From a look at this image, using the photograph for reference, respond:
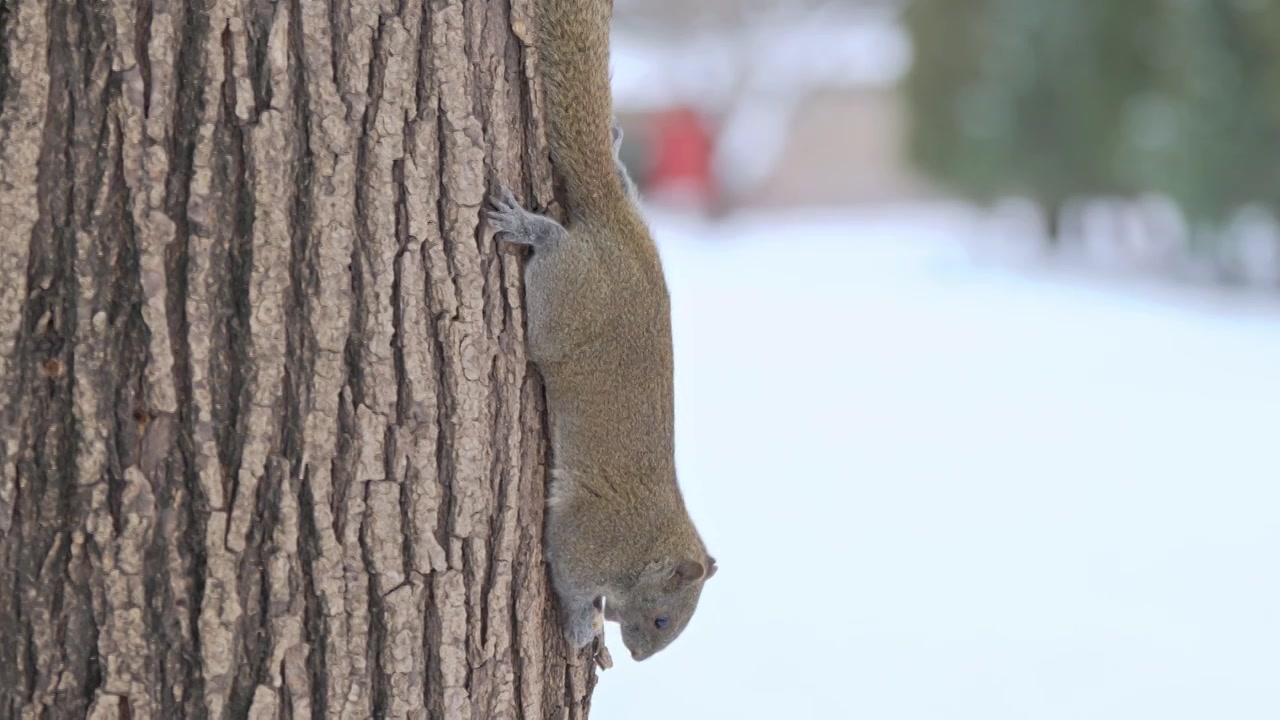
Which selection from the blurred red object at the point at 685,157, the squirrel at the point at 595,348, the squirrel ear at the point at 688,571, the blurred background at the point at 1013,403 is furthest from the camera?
the blurred red object at the point at 685,157

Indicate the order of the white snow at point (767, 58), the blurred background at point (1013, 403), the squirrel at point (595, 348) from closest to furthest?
the squirrel at point (595, 348)
the blurred background at point (1013, 403)
the white snow at point (767, 58)

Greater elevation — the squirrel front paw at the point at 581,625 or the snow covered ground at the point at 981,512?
the squirrel front paw at the point at 581,625

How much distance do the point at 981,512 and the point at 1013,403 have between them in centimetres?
196

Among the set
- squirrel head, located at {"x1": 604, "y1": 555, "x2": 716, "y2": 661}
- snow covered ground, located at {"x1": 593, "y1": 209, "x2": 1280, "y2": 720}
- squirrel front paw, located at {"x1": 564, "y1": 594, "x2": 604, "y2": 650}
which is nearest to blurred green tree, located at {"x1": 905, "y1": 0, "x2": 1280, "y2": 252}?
snow covered ground, located at {"x1": 593, "y1": 209, "x2": 1280, "y2": 720}

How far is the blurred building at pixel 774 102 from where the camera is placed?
835 inches

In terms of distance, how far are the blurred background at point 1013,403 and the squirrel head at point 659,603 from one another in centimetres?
152

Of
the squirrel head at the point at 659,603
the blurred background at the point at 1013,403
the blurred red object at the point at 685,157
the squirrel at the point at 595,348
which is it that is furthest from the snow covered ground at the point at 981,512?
the blurred red object at the point at 685,157

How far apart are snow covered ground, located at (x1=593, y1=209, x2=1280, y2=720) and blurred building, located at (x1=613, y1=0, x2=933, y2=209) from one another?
1079 cm

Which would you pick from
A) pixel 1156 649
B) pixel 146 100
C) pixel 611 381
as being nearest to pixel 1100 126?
pixel 1156 649

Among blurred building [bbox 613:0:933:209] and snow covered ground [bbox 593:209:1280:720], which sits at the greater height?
blurred building [bbox 613:0:933:209]

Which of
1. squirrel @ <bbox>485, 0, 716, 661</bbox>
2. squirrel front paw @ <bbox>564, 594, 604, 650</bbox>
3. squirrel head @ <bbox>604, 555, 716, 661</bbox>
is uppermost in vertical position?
squirrel @ <bbox>485, 0, 716, 661</bbox>

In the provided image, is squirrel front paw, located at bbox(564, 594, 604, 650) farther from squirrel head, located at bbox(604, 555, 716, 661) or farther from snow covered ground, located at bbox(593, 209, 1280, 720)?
snow covered ground, located at bbox(593, 209, 1280, 720)

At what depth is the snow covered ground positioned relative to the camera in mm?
4426

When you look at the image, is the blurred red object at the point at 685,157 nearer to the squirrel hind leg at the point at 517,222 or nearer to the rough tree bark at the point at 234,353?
the squirrel hind leg at the point at 517,222
